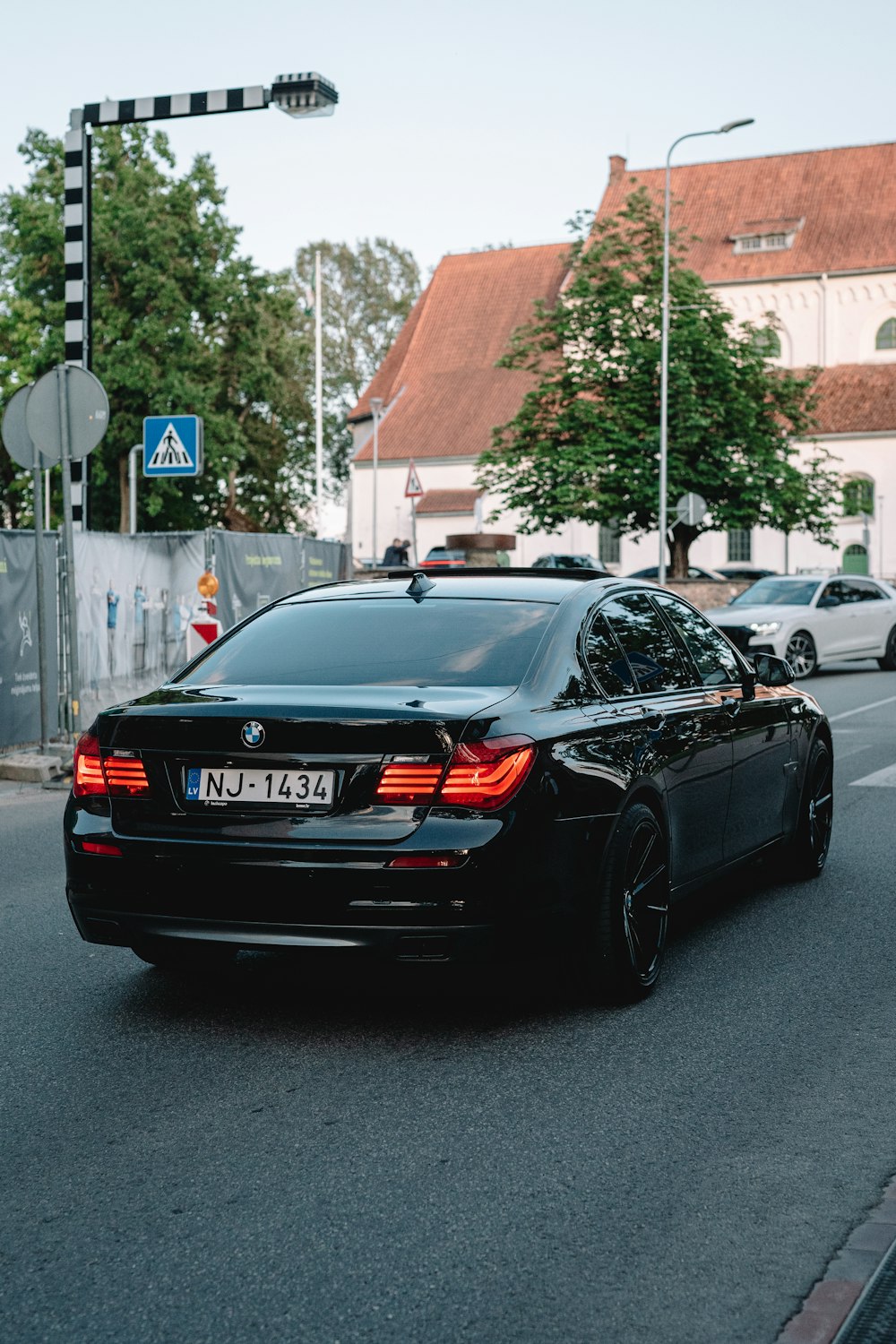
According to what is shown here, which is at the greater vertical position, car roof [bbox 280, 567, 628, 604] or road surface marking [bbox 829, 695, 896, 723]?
car roof [bbox 280, 567, 628, 604]

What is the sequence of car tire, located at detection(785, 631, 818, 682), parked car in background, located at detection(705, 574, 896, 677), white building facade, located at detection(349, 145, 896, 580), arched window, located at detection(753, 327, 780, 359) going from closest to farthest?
parked car in background, located at detection(705, 574, 896, 677), car tire, located at detection(785, 631, 818, 682), arched window, located at detection(753, 327, 780, 359), white building facade, located at detection(349, 145, 896, 580)

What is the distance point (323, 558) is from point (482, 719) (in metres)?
18.3

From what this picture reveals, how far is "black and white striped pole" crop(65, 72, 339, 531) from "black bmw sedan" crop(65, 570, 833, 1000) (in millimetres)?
10549

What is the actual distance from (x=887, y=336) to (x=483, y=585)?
64.1m

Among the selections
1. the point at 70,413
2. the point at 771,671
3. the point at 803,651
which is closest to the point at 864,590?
the point at 803,651

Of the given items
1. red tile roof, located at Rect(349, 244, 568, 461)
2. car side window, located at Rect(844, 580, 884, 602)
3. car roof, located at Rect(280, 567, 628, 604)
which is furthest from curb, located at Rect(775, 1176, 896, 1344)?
red tile roof, located at Rect(349, 244, 568, 461)

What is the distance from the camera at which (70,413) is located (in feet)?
43.8

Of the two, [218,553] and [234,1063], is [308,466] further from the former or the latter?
[234,1063]

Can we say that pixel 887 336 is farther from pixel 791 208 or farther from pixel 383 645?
pixel 383 645

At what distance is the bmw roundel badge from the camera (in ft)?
16.9

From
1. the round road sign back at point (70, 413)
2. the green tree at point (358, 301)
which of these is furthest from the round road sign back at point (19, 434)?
the green tree at point (358, 301)

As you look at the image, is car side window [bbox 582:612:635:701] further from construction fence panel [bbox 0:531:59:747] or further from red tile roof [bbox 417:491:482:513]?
red tile roof [bbox 417:491:482:513]

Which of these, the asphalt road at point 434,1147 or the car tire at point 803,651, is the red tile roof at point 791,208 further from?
the asphalt road at point 434,1147

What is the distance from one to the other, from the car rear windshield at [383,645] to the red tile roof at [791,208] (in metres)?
63.5
